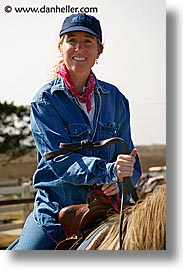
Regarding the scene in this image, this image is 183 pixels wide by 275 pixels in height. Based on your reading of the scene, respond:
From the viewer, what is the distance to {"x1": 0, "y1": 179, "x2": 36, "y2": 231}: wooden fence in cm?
219

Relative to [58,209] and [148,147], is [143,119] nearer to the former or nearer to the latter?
[148,147]

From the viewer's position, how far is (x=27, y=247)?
7.18ft

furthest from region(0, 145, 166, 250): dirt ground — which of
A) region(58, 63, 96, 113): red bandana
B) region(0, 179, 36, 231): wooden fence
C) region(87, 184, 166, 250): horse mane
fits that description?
region(58, 63, 96, 113): red bandana

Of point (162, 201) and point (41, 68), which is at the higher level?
point (41, 68)

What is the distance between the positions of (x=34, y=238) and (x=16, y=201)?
16cm

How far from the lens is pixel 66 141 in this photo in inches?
85.0

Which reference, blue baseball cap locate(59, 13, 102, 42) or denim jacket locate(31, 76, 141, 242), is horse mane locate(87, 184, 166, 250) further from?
blue baseball cap locate(59, 13, 102, 42)

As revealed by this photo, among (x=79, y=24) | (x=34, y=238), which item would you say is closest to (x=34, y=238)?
(x=34, y=238)

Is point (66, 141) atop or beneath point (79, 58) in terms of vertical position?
beneath

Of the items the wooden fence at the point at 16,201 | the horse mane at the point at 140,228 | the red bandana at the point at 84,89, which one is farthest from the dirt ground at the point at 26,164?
the red bandana at the point at 84,89

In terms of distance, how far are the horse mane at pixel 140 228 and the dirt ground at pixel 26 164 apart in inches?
4.9

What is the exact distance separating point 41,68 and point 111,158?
1.38 feet

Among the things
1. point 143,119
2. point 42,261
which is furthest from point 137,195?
point 42,261

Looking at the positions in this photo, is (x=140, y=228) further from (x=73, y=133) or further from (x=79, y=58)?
(x=79, y=58)
